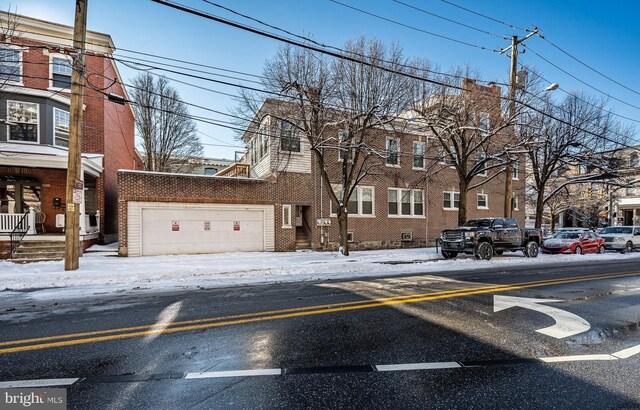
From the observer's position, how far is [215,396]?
10.3ft

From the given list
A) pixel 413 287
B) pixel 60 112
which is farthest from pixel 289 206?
pixel 60 112

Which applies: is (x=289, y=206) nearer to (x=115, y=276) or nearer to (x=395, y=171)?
(x=395, y=171)

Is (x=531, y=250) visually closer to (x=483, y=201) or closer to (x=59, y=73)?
(x=483, y=201)

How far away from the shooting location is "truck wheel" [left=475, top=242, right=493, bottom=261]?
51.9 feet

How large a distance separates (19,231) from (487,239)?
2092 centimetres

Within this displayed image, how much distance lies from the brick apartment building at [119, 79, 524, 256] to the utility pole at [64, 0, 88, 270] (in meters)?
4.41

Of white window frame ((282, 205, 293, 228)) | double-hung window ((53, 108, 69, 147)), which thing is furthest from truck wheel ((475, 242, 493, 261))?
double-hung window ((53, 108, 69, 147))

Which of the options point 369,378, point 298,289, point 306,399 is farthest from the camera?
point 298,289

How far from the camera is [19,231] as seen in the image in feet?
47.1

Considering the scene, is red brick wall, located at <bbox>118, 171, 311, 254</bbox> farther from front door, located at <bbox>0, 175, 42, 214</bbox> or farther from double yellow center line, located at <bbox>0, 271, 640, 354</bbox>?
double yellow center line, located at <bbox>0, 271, 640, 354</bbox>

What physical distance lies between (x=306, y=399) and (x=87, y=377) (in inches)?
92.5

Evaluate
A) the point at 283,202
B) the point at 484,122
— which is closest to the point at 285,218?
the point at 283,202

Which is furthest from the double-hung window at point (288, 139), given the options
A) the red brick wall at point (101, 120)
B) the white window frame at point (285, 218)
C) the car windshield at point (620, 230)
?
the car windshield at point (620, 230)

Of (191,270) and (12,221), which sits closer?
(191,270)
